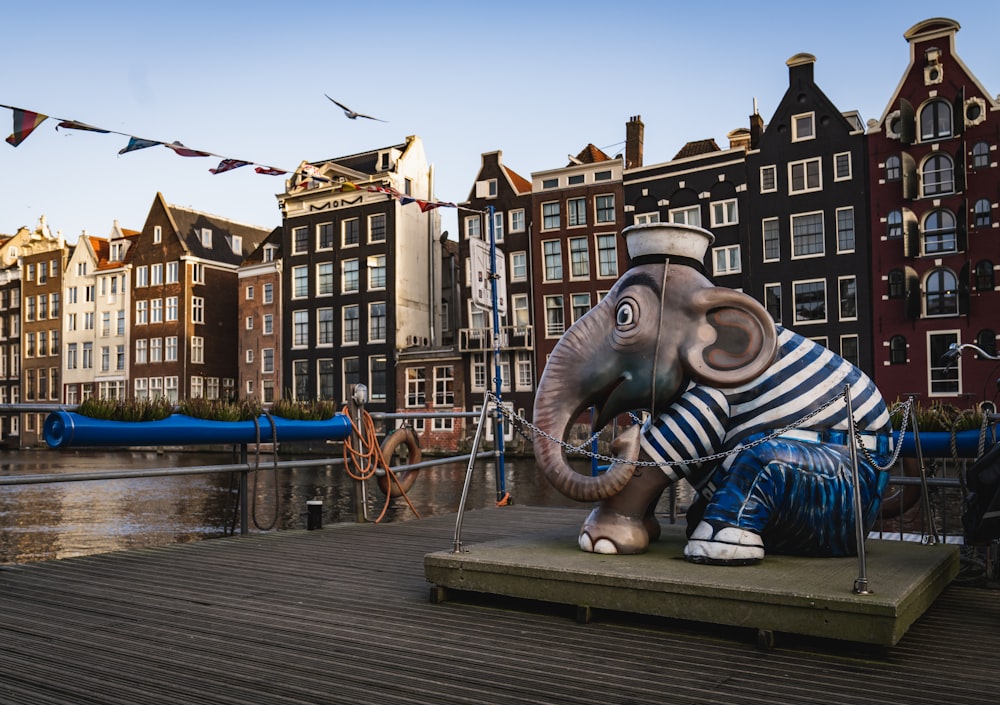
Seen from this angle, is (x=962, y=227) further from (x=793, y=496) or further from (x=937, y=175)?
(x=793, y=496)

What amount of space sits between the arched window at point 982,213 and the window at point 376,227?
74.4 ft

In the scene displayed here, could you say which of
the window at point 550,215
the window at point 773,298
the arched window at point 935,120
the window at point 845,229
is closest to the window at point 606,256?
the window at point 550,215

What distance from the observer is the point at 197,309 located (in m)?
45.4

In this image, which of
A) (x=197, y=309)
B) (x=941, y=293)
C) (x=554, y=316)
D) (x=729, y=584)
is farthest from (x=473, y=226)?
(x=729, y=584)

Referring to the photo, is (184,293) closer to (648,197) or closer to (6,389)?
(6,389)

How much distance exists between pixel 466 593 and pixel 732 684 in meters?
1.74

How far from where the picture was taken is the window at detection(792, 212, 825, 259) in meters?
29.9

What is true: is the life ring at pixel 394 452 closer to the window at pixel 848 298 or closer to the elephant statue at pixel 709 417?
the elephant statue at pixel 709 417

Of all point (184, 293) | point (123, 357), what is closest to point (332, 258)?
point (184, 293)

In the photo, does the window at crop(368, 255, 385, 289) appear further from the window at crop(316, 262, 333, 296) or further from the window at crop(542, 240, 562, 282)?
the window at crop(542, 240, 562, 282)

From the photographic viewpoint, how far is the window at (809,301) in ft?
97.6

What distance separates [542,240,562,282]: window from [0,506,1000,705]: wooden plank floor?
99.5ft

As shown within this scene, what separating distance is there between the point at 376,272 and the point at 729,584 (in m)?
36.5

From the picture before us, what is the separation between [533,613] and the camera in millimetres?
4223
